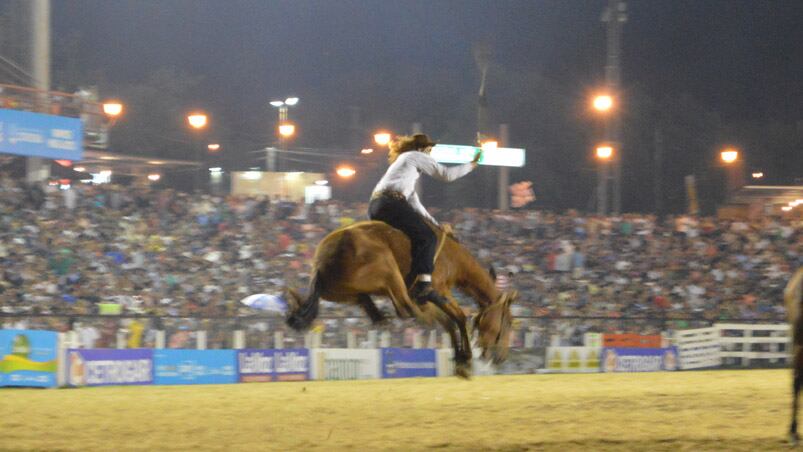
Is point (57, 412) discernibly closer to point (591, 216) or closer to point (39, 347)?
point (39, 347)

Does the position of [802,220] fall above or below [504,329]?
above

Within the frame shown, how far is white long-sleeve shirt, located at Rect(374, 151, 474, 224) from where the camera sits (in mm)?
10258

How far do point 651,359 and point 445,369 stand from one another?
5809 millimetres

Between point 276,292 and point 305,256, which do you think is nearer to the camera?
point 276,292

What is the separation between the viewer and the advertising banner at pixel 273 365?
1938 centimetres

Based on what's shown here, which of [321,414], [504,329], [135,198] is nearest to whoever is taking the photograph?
[321,414]

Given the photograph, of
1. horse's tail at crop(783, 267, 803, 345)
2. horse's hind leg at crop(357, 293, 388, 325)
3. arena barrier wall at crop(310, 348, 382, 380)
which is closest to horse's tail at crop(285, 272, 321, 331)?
horse's hind leg at crop(357, 293, 388, 325)

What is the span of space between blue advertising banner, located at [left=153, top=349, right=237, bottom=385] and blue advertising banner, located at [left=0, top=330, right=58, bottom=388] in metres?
2.10

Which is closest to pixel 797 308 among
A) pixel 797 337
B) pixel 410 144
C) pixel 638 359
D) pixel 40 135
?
pixel 797 337

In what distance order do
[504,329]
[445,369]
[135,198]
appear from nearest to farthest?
[504,329]
[445,369]
[135,198]

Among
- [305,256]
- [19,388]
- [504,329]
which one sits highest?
[305,256]

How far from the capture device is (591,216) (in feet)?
89.8

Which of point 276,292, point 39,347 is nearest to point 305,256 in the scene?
point 276,292

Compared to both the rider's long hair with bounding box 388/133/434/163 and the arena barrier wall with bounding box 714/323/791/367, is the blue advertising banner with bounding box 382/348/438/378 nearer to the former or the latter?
the arena barrier wall with bounding box 714/323/791/367
